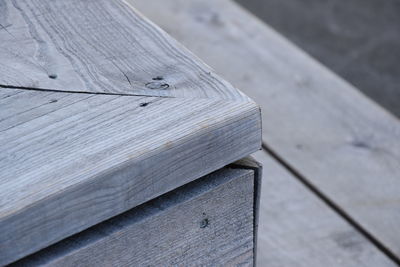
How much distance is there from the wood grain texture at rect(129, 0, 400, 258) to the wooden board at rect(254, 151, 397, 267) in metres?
0.03

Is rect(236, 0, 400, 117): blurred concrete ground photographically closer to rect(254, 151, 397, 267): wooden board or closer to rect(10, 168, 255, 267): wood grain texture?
rect(254, 151, 397, 267): wooden board

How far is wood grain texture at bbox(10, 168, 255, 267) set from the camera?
2.31 feet

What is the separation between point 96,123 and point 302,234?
67cm

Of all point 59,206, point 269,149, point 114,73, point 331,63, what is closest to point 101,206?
point 59,206

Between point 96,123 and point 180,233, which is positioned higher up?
point 96,123

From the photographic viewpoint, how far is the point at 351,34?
2.88 m

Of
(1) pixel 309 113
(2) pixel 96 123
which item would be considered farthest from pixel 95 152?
(1) pixel 309 113

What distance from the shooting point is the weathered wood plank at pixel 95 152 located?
25.7 inches

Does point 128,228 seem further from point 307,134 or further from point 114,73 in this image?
point 307,134

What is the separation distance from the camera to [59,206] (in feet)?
2.15

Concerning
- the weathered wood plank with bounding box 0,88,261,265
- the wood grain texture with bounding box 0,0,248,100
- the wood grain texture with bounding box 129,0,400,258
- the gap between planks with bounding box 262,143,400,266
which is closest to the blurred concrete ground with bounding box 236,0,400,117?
the wood grain texture with bounding box 129,0,400,258

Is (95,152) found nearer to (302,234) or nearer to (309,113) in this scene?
(302,234)

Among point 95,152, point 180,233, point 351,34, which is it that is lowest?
point 351,34

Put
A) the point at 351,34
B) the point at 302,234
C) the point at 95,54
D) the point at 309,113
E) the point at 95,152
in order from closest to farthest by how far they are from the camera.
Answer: the point at 95,152 < the point at 95,54 < the point at 302,234 < the point at 309,113 < the point at 351,34
